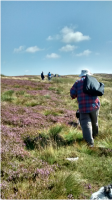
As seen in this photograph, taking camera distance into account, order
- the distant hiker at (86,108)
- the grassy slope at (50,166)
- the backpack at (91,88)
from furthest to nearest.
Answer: the distant hiker at (86,108)
the backpack at (91,88)
the grassy slope at (50,166)

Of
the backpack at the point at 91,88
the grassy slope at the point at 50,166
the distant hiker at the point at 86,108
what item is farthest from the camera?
the distant hiker at the point at 86,108

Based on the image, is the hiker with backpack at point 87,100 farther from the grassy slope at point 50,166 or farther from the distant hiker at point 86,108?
the grassy slope at point 50,166

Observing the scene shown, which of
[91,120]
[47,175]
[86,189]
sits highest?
[91,120]

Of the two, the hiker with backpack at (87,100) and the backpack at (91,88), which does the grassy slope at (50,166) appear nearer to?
the hiker with backpack at (87,100)

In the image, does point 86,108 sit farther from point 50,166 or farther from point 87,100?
point 50,166

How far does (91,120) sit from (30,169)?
2666 mm

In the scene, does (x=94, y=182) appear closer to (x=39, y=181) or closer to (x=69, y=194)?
(x=69, y=194)

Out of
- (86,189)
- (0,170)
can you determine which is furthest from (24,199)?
(86,189)

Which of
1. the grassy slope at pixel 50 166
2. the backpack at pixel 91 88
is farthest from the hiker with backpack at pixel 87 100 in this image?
the grassy slope at pixel 50 166

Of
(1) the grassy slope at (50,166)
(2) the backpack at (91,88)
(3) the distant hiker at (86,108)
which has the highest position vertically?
(2) the backpack at (91,88)

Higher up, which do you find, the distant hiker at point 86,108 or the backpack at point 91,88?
the backpack at point 91,88

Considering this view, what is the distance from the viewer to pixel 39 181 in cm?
293

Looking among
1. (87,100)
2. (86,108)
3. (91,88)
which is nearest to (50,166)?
(86,108)

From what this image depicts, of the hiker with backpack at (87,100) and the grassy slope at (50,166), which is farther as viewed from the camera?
the hiker with backpack at (87,100)
